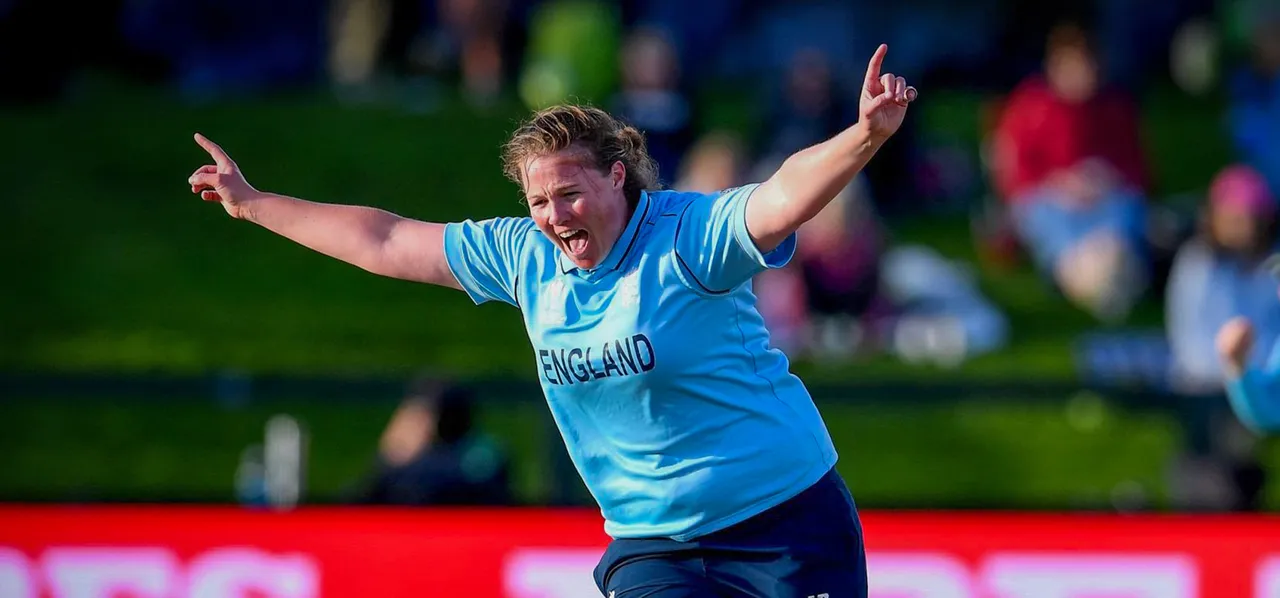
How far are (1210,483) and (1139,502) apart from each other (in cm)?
41

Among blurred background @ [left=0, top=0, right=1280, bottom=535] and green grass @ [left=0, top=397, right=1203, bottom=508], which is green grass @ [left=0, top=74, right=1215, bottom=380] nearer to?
blurred background @ [left=0, top=0, right=1280, bottom=535]

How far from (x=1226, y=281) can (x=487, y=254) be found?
5.75 m

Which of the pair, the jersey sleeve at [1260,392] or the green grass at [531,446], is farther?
the green grass at [531,446]

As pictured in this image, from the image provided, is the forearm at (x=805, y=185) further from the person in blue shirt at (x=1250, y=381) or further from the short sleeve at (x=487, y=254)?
the person in blue shirt at (x=1250, y=381)

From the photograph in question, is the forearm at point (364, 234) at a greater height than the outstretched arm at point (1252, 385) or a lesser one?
greater

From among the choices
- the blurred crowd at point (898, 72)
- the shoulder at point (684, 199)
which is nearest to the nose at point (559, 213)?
Answer: the shoulder at point (684, 199)

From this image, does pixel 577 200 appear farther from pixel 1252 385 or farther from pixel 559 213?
pixel 1252 385

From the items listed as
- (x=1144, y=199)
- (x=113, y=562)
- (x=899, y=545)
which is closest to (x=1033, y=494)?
(x=1144, y=199)

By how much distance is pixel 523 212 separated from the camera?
1202 cm

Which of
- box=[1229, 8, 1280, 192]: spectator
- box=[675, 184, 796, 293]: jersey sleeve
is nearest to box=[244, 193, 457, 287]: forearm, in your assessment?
box=[675, 184, 796, 293]: jersey sleeve

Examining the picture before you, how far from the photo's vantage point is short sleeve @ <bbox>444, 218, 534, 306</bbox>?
457cm

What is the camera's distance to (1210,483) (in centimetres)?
785

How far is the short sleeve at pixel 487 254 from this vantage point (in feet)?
15.0

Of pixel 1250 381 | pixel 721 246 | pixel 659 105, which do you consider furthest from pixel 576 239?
pixel 659 105
